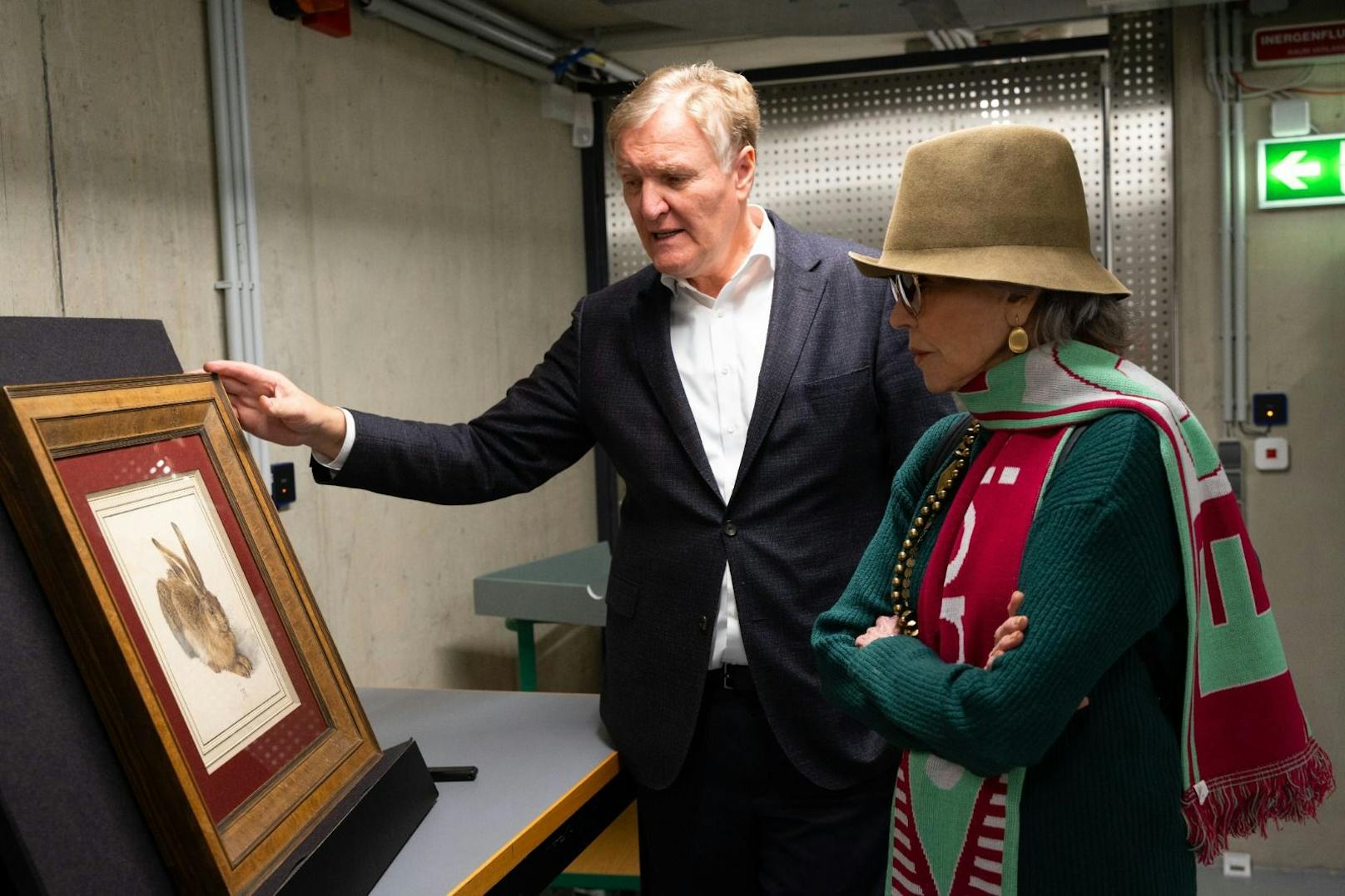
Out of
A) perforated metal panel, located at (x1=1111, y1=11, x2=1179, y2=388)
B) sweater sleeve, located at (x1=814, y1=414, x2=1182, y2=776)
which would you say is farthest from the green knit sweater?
perforated metal panel, located at (x1=1111, y1=11, x2=1179, y2=388)

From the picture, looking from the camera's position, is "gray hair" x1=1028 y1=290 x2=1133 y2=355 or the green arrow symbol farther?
the green arrow symbol

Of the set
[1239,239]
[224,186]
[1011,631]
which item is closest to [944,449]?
[1011,631]

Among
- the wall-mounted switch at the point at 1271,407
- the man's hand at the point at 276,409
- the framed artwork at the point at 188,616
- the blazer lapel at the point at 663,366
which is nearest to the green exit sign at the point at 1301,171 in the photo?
the wall-mounted switch at the point at 1271,407

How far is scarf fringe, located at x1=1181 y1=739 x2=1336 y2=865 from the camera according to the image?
110cm

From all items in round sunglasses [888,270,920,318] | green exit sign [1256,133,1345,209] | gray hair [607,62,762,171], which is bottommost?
round sunglasses [888,270,920,318]

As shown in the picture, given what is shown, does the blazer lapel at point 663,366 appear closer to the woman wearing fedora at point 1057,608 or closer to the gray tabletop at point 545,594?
the woman wearing fedora at point 1057,608

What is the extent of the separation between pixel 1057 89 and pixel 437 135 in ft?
5.46

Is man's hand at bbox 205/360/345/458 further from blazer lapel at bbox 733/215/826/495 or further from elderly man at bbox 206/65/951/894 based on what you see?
blazer lapel at bbox 733/215/826/495

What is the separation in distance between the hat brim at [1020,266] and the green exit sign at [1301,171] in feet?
7.88

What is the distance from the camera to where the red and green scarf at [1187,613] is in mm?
1084

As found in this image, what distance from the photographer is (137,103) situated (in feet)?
7.11

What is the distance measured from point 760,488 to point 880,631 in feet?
1.32

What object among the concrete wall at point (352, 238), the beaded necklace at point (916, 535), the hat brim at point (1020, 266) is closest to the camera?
the hat brim at point (1020, 266)

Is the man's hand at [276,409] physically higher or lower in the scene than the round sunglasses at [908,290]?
lower
